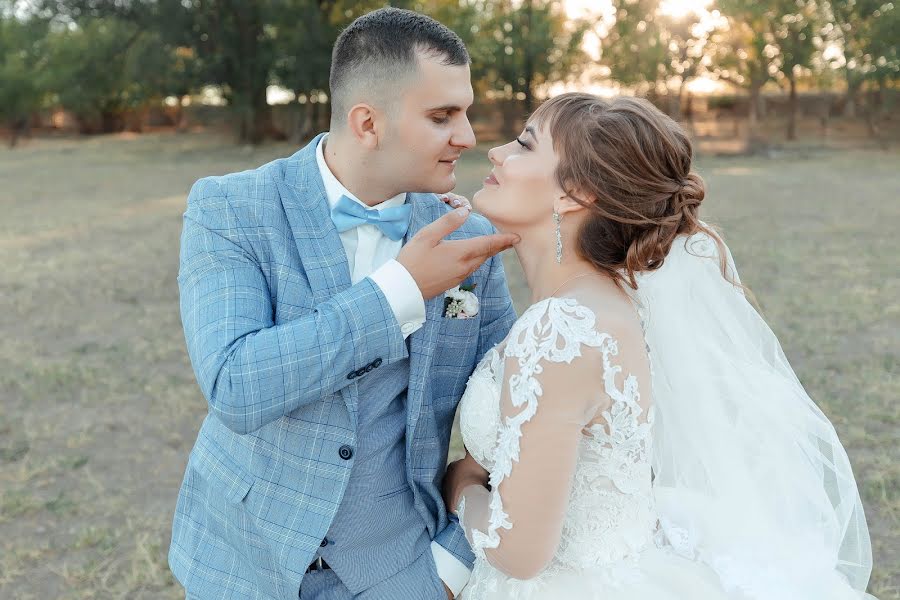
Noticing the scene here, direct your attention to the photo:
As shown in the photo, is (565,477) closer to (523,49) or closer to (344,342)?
(344,342)

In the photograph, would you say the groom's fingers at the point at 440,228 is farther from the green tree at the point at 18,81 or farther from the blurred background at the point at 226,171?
the green tree at the point at 18,81

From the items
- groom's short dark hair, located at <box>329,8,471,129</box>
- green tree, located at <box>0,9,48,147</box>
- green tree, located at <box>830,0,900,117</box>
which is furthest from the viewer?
green tree, located at <box>0,9,48,147</box>

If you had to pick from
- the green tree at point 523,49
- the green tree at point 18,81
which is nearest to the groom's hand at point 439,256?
the green tree at point 523,49

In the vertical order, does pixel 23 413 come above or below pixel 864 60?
below

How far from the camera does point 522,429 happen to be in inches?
86.4

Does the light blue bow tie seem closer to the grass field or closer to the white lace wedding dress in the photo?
the white lace wedding dress

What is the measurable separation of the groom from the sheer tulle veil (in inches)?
22.8

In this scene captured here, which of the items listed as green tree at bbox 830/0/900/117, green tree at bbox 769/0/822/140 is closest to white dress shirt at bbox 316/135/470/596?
green tree at bbox 830/0/900/117

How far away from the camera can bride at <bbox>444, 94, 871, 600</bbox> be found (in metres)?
2.24

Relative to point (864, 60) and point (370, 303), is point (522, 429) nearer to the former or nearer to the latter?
point (370, 303)

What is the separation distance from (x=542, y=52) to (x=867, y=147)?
1295 cm

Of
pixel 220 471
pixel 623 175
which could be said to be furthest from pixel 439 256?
pixel 220 471

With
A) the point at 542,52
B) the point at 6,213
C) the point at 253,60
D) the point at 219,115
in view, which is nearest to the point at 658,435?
the point at 6,213

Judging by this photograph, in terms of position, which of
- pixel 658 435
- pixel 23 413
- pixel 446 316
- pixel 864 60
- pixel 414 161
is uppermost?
pixel 864 60
